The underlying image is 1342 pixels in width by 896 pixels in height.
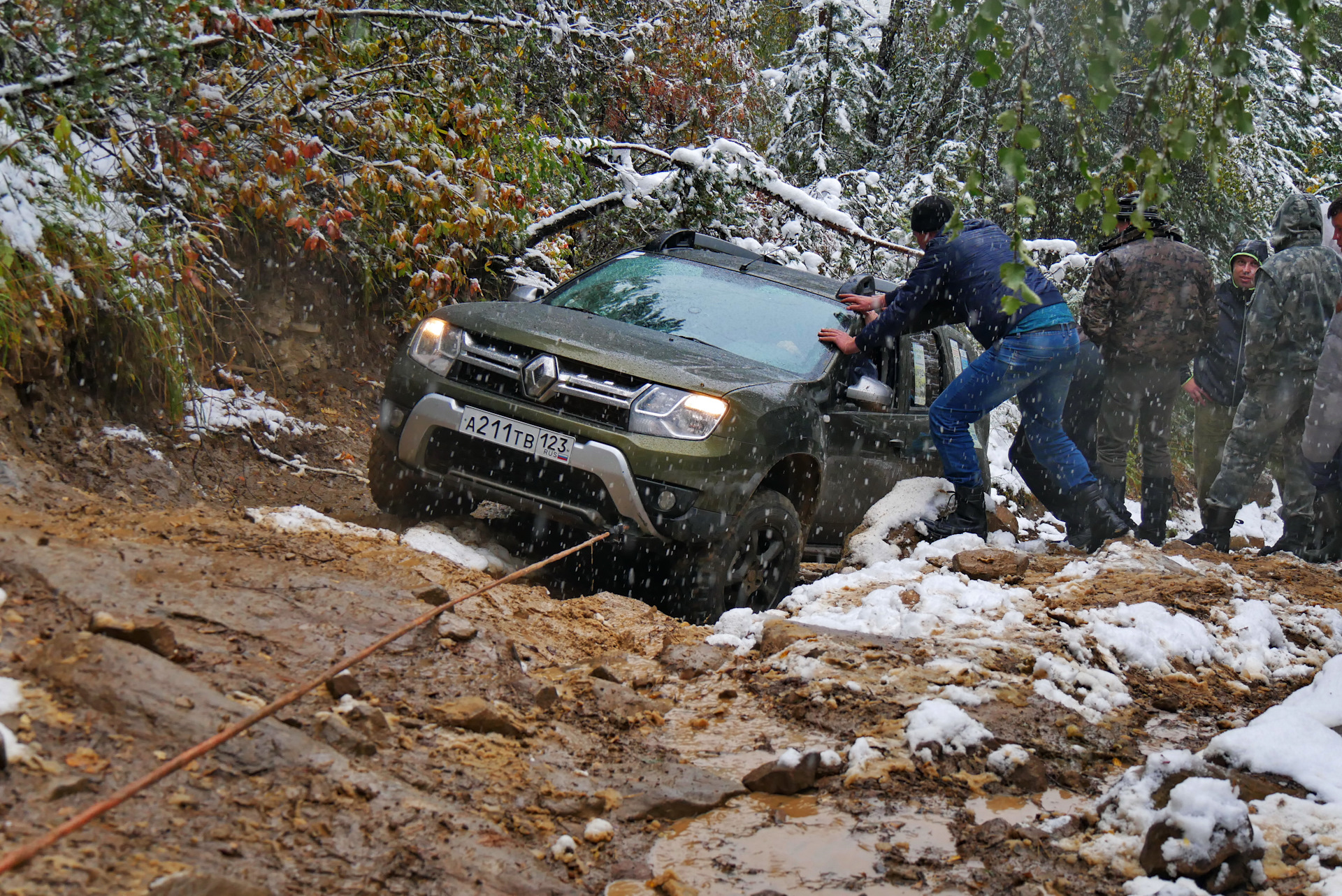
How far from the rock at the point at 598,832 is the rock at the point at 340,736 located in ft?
1.80

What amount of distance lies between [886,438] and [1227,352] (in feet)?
10.2

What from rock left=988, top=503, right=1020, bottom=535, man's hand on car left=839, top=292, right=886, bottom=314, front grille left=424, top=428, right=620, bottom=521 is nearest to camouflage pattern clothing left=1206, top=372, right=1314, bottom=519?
rock left=988, top=503, right=1020, bottom=535

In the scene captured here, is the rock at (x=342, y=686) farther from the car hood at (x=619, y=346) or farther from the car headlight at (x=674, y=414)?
the car hood at (x=619, y=346)

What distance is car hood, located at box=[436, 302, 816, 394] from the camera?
4.56 m

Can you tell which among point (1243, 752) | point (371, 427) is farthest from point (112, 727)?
point (371, 427)

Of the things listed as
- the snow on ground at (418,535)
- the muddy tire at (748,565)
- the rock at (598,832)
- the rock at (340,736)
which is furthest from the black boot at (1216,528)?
the rock at (340,736)

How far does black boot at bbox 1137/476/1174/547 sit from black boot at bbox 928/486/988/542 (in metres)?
1.85

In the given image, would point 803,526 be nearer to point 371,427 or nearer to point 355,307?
point 371,427

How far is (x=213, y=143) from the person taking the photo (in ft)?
19.7

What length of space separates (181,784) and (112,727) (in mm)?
236

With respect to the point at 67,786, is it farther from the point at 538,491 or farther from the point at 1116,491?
the point at 1116,491

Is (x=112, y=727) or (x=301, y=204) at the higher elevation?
(x=301, y=204)

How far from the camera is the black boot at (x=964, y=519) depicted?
6004mm

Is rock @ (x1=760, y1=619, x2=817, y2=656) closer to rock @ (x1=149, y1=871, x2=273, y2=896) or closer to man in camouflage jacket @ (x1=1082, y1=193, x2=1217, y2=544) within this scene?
rock @ (x1=149, y1=871, x2=273, y2=896)
